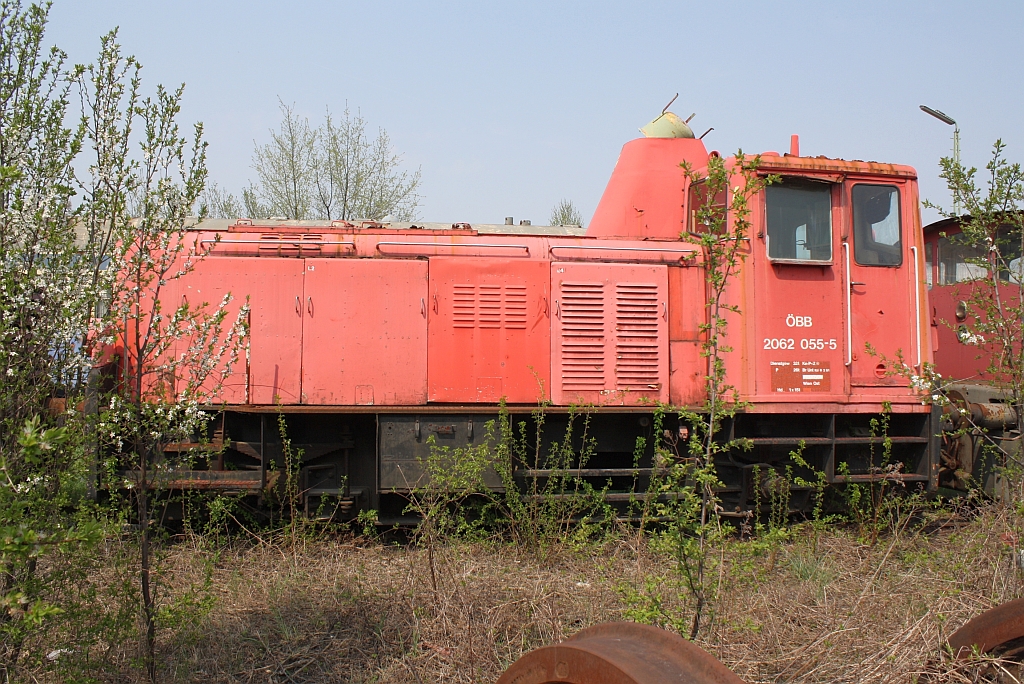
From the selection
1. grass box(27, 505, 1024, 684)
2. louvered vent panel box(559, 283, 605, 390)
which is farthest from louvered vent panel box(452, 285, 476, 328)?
grass box(27, 505, 1024, 684)

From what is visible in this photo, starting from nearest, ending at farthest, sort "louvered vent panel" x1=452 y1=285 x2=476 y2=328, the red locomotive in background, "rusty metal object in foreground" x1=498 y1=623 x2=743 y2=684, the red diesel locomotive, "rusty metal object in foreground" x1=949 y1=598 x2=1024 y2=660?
"rusty metal object in foreground" x1=498 y1=623 x2=743 y2=684, "rusty metal object in foreground" x1=949 y1=598 x2=1024 y2=660, the red diesel locomotive, the red locomotive in background, "louvered vent panel" x1=452 y1=285 x2=476 y2=328

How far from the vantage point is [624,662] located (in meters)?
1.95

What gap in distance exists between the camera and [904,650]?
3.61m

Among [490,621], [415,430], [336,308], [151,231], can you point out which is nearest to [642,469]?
[415,430]

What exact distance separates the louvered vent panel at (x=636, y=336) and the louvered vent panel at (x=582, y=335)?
147 millimetres

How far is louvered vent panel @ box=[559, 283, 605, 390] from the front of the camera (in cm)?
652

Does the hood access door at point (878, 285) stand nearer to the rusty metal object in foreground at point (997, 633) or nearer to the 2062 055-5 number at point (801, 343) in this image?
the 2062 055-5 number at point (801, 343)

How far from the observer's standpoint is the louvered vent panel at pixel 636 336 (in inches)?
259

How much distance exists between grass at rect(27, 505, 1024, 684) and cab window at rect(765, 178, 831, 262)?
2.42 meters

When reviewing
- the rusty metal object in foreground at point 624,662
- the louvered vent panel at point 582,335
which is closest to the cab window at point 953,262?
the louvered vent panel at point 582,335

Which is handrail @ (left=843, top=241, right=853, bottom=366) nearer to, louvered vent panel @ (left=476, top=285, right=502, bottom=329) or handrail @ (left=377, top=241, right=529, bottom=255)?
handrail @ (left=377, top=241, right=529, bottom=255)

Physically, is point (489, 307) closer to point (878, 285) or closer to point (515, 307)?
point (515, 307)

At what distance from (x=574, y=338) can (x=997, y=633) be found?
4.14 m

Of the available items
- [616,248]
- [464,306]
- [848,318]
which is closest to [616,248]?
[616,248]
